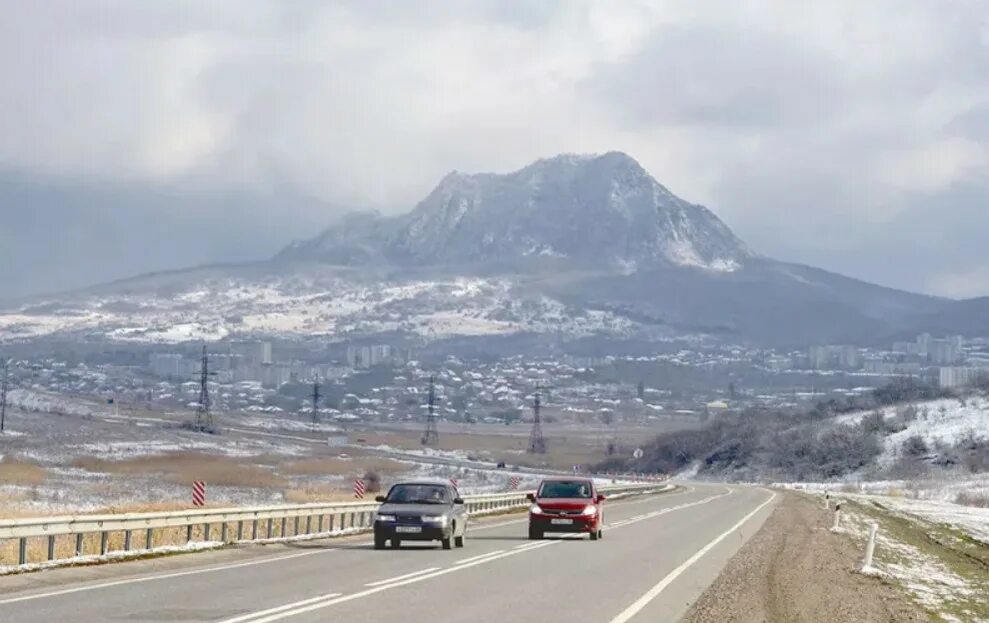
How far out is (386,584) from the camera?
2219 centimetres

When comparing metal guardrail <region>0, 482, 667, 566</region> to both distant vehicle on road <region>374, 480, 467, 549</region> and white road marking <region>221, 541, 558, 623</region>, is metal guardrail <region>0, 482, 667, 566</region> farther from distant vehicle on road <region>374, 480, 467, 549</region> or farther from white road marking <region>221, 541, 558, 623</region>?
white road marking <region>221, 541, 558, 623</region>

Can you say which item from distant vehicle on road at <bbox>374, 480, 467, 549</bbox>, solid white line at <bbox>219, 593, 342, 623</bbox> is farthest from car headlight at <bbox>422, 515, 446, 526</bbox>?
solid white line at <bbox>219, 593, 342, 623</bbox>

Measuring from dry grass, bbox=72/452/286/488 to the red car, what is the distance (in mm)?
47798

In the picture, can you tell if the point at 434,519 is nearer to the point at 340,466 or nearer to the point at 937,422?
the point at 340,466

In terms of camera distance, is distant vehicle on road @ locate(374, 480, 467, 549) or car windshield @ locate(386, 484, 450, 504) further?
car windshield @ locate(386, 484, 450, 504)

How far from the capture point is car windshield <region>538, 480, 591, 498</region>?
1508 inches


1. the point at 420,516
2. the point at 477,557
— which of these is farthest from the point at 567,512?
the point at 477,557

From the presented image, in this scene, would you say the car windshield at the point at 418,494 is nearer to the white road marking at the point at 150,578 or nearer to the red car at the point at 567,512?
the white road marking at the point at 150,578

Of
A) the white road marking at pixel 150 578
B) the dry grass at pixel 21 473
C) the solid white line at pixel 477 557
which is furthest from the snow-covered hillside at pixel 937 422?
the white road marking at pixel 150 578

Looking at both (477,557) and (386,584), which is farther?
(477,557)

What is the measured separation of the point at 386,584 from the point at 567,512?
15566mm

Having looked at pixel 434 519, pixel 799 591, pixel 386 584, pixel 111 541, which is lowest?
pixel 111 541

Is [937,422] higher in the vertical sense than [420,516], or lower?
higher

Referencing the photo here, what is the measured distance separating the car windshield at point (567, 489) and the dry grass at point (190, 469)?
4734 cm
